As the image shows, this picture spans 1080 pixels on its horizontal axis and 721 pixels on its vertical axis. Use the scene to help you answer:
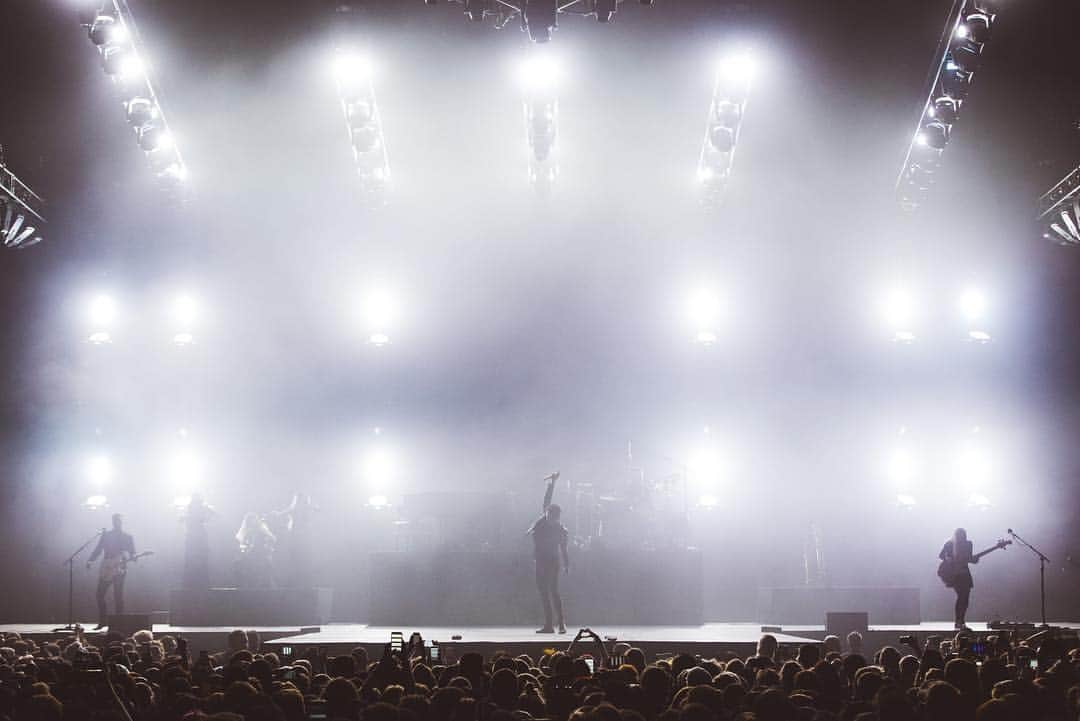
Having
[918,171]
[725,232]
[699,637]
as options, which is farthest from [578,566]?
[918,171]

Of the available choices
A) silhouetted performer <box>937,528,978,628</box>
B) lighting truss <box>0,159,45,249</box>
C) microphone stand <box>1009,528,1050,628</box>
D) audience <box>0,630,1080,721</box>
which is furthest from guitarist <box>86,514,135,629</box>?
microphone stand <box>1009,528,1050,628</box>

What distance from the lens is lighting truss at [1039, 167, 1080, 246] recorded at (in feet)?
→ 49.1

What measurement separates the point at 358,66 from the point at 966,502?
12.7m

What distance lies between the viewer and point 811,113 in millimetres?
16828

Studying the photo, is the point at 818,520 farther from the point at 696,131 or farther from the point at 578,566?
the point at 696,131

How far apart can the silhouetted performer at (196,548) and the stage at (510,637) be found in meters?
0.85

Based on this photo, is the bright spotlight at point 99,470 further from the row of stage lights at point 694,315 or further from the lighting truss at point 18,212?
the lighting truss at point 18,212

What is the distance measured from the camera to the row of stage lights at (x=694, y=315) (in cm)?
1850

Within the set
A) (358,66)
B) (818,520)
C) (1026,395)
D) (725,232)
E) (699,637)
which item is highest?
(358,66)

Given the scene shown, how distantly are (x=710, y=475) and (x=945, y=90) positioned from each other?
8.30 m

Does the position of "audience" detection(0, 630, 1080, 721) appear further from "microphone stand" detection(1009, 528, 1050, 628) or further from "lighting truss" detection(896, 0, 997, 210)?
"lighting truss" detection(896, 0, 997, 210)

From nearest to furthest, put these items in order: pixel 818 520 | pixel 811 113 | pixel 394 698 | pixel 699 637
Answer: pixel 394 698 < pixel 699 637 < pixel 811 113 < pixel 818 520

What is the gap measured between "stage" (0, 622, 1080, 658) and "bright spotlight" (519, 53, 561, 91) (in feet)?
24.7

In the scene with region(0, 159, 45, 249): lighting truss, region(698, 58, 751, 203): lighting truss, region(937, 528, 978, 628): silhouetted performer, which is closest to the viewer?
region(937, 528, 978, 628): silhouetted performer
